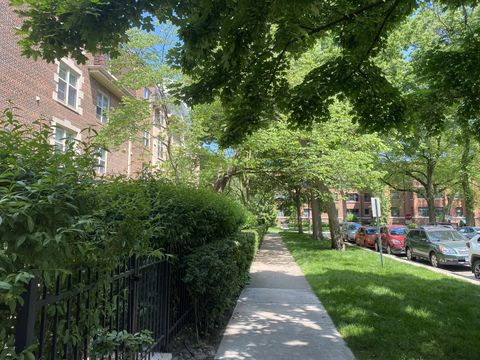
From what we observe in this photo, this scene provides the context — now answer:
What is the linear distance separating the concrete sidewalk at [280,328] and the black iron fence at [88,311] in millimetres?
1542

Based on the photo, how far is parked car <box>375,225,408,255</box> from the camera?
22.3 meters

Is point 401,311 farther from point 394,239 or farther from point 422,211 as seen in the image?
point 422,211

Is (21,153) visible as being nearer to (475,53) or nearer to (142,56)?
(475,53)

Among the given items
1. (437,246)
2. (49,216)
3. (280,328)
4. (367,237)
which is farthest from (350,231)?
(49,216)

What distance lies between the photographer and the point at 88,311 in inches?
105

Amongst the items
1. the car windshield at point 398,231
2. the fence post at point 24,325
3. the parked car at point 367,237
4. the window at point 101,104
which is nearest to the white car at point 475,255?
the car windshield at point 398,231

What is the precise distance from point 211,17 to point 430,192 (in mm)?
35230

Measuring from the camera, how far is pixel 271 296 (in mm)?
9328

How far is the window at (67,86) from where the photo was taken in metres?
17.6

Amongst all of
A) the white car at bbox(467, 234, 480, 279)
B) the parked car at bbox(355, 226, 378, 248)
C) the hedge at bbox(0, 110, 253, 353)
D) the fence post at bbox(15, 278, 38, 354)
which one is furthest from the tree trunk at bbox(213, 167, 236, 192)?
the fence post at bbox(15, 278, 38, 354)

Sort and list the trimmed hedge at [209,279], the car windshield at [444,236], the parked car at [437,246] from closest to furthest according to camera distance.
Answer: the trimmed hedge at [209,279] → the parked car at [437,246] → the car windshield at [444,236]

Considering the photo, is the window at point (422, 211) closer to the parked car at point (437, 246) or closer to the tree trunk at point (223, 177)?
the parked car at point (437, 246)

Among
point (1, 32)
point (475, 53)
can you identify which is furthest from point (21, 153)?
point (1, 32)

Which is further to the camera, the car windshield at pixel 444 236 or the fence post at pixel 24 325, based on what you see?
the car windshield at pixel 444 236
